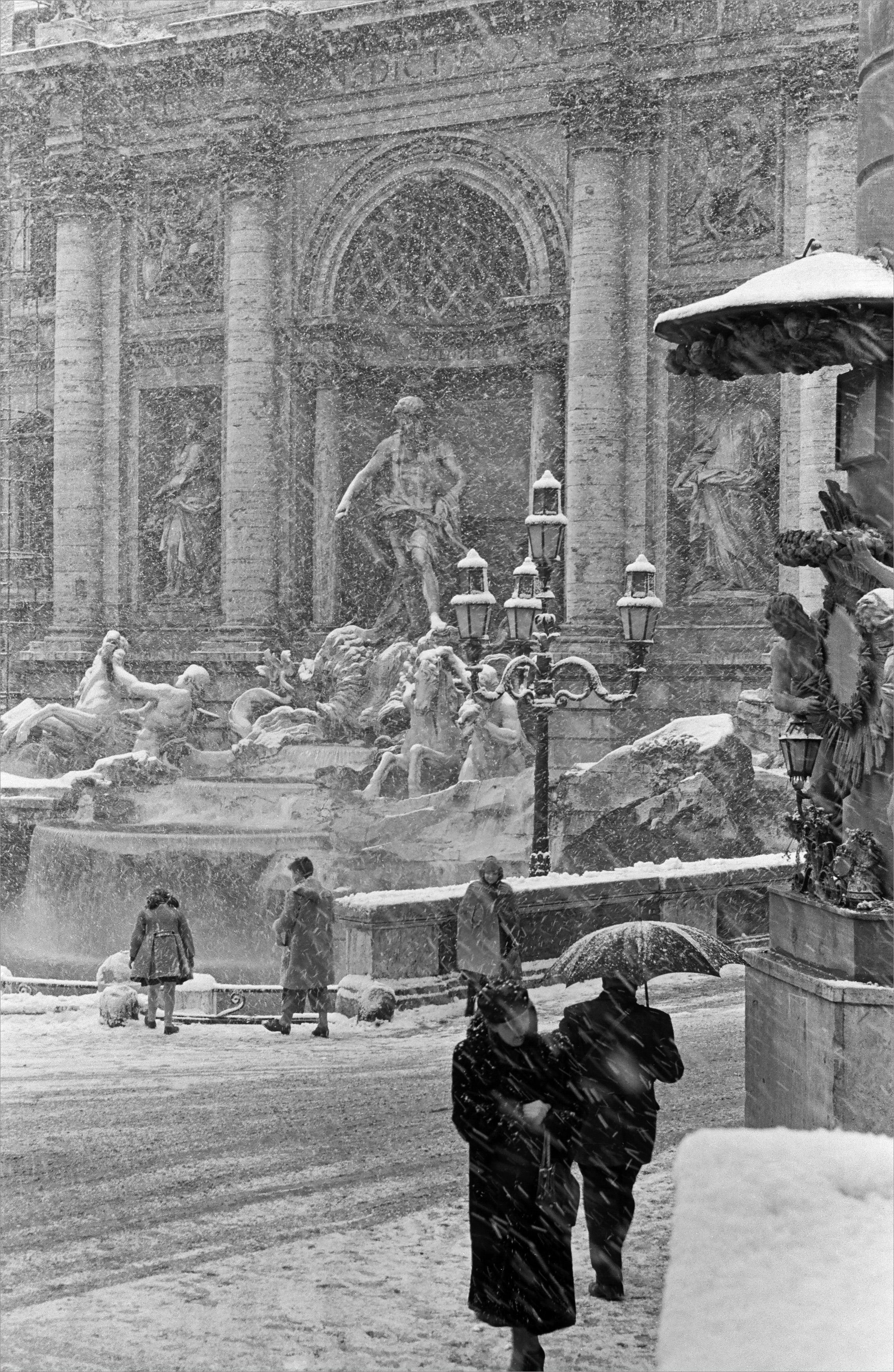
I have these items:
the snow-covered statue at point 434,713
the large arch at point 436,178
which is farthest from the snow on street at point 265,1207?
the large arch at point 436,178

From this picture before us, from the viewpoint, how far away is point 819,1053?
24.7 feet

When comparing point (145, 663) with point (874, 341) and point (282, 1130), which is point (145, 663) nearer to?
point (282, 1130)

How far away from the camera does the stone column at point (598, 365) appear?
27844 mm

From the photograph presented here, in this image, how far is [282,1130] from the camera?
10.2m

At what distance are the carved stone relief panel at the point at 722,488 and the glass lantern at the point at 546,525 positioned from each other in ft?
36.5

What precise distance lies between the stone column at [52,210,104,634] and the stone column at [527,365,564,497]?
813 cm

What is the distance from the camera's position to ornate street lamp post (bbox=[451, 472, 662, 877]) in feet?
54.8

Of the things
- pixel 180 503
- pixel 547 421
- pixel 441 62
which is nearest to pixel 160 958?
pixel 547 421

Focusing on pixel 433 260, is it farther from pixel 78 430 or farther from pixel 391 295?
pixel 78 430

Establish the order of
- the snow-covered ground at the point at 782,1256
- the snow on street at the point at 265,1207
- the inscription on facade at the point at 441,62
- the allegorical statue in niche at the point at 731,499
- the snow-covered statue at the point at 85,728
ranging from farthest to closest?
1. the inscription on facade at the point at 441,62
2. the snow-covered statue at the point at 85,728
3. the allegorical statue in niche at the point at 731,499
4. the snow on street at the point at 265,1207
5. the snow-covered ground at the point at 782,1256

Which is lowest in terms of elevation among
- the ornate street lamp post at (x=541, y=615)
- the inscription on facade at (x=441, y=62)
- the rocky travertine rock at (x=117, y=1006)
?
the rocky travertine rock at (x=117, y=1006)

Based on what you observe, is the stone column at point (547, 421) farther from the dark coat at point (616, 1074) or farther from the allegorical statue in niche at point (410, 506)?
the dark coat at point (616, 1074)

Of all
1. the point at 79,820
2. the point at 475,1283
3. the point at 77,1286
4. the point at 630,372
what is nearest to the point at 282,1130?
the point at 77,1286

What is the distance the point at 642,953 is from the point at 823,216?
63.6 feet
